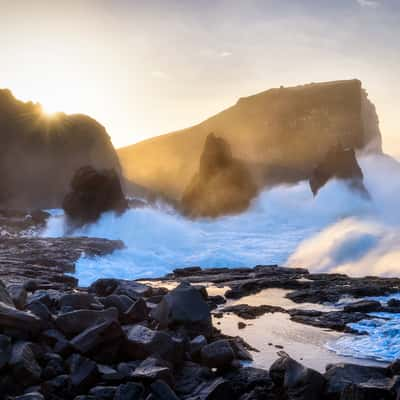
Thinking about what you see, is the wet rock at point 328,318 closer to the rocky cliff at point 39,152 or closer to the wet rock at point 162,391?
the wet rock at point 162,391

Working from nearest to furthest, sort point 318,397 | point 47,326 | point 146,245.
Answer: point 318,397 < point 47,326 < point 146,245

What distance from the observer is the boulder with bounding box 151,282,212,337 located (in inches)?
427

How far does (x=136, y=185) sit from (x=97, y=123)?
24.4 metres

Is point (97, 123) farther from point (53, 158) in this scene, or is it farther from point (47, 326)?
point (47, 326)

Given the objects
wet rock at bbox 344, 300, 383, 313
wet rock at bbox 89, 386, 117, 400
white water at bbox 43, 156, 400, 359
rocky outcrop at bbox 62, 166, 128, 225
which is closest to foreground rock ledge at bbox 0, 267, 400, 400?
wet rock at bbox 89, 386, 117, 400

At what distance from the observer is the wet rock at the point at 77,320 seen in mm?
9312

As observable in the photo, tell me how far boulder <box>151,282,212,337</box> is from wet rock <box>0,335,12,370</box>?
374 cm

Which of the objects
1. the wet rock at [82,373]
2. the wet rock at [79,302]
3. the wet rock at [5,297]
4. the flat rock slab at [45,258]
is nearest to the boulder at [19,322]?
the wet rock at [5,297]

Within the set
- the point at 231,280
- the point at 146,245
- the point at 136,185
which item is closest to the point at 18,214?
the point at 146,245

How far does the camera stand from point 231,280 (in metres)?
24.3

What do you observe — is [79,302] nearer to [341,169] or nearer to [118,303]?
[118,303]

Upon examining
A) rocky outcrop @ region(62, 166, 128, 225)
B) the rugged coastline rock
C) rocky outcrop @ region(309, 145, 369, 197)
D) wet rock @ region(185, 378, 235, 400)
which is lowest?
wet rock @ region(185, 378, 235, 400)

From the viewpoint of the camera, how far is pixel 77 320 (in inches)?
371

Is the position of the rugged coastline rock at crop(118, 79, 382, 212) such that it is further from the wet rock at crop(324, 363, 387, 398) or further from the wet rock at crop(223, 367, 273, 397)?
the wet rock at crop(324, 363, 387, 398)
